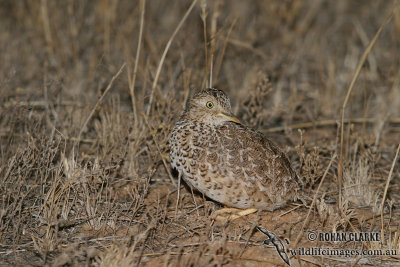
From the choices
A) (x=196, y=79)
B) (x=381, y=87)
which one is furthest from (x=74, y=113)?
(x=381, y=87)

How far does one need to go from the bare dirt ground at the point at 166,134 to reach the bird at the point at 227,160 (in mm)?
245

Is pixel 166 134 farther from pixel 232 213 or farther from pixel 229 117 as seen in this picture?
pixel 232 213

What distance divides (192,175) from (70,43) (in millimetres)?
4322

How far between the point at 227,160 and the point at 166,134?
1.06m

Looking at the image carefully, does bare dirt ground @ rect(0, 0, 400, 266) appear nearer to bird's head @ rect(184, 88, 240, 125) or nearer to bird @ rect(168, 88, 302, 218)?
bird @ rect(168, 88, 302, 218)

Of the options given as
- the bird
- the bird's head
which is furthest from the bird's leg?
the bird's head

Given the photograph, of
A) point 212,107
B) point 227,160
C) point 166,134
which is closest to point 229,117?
point 212,107

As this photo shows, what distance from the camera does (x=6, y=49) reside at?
819 cm

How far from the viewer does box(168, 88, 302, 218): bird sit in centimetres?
480

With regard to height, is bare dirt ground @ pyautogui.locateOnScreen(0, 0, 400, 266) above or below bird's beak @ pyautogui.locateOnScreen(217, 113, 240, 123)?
below

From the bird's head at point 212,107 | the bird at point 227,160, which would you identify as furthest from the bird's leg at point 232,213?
the bird's head at point 212,107

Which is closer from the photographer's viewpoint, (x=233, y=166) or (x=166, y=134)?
(x=233, y=166)

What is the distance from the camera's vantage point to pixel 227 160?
4848 millimetres

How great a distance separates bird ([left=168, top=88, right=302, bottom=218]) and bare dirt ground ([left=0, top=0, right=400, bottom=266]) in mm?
245
